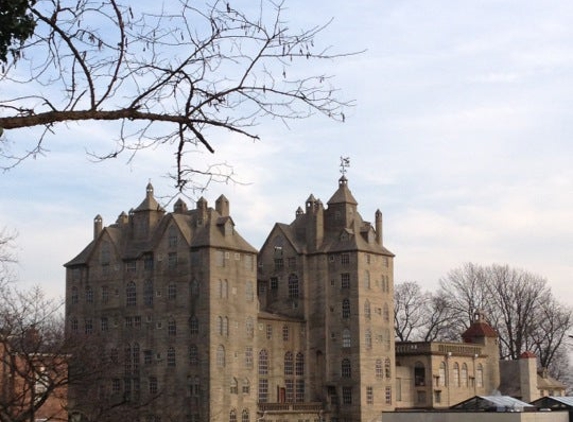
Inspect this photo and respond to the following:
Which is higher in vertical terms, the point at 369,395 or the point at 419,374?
the point at 419,374

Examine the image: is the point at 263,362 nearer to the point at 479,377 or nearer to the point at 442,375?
the point at 442,375

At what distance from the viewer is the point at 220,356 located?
76.8 metres

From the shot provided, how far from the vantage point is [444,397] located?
298 ft

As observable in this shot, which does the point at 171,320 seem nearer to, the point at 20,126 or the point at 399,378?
the point at 399,378

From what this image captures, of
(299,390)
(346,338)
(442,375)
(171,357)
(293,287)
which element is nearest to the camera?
(171,357)

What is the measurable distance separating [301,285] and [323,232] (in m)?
5.01

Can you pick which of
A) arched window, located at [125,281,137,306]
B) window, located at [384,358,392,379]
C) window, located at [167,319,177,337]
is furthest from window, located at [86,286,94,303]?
window, located at [384,358,392,379]

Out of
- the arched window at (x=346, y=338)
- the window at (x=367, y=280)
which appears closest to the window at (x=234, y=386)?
the arched window at (x=346, y=338)

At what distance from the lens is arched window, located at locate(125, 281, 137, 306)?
81562 millimetres

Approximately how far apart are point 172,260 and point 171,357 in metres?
7.33

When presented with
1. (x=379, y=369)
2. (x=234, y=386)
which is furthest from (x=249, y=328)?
(x=379, y=369)

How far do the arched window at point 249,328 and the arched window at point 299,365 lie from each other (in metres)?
6.93

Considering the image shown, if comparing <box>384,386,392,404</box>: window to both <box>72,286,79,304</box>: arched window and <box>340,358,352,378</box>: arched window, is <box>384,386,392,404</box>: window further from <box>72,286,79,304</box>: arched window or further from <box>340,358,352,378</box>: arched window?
<box>72,286,79,304</box>: arched window

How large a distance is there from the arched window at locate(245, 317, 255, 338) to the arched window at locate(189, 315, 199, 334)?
14.6ft
